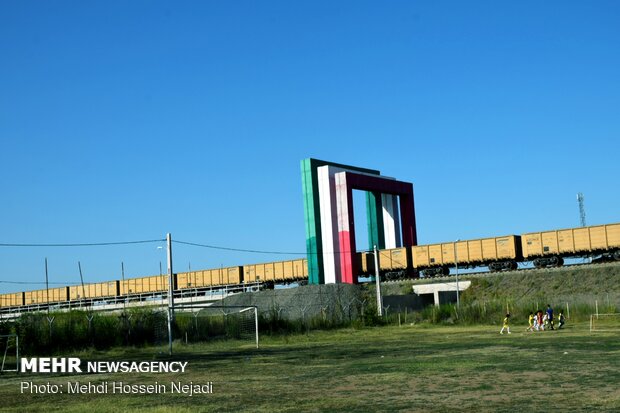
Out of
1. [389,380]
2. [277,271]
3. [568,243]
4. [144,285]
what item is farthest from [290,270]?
[389,380]

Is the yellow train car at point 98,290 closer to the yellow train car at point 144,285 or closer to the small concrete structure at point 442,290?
the yellow train car at point 144,285

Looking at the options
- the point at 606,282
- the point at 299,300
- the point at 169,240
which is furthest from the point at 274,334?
the point at 606,282

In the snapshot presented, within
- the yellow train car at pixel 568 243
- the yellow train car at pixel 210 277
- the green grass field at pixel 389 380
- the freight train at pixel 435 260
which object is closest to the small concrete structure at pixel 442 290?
the freight train at pixel 435 260

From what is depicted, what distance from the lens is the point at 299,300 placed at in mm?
62750

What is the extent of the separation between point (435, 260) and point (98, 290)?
46.7 m

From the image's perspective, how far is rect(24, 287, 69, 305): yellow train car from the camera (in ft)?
311

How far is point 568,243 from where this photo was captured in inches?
2360

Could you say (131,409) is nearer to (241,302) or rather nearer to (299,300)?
(299,300)

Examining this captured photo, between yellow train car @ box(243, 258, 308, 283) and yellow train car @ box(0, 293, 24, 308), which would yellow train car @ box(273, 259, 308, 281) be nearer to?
yellow train car @ box(243, 258, 308, 283)

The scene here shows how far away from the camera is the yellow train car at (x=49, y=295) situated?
94812 mm

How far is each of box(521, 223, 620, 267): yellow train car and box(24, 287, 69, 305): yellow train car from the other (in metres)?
60.7

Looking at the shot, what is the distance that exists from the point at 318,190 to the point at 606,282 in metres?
26.1

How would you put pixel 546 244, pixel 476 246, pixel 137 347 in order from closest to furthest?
pixel 137 347 → pixel 546 244 → pixel 476 246

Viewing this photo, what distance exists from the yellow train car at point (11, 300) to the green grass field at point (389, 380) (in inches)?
3145
